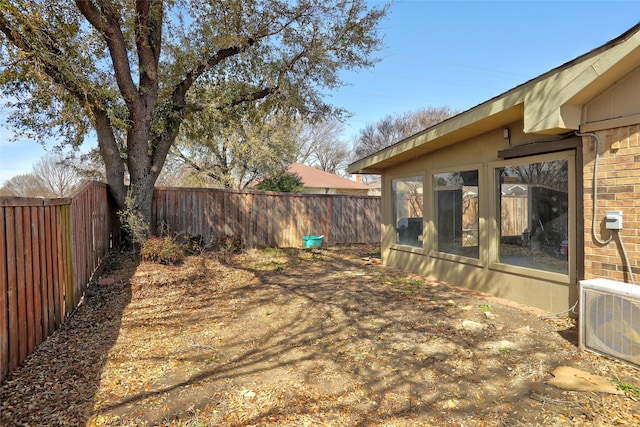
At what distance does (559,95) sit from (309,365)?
12.3 ft

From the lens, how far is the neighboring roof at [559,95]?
3.29 meters

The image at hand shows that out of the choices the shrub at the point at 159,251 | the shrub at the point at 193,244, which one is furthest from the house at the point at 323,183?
the shrub at the point at 159,251

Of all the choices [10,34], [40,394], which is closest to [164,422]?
[40,394]

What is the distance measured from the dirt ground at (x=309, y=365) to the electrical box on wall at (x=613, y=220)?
3.88 ft

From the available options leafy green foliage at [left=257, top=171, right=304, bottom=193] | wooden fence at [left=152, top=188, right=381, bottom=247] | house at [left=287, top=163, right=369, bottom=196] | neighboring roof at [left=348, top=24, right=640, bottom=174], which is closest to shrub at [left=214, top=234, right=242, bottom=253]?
wooden fence at [left=152, top=188, right=381, bottom=247]

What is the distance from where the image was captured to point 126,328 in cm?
404

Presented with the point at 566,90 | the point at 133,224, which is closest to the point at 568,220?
the point at 566,90

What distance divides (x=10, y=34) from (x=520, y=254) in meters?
8.49

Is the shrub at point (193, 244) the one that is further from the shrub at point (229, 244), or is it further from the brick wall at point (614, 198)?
the brick wall at point (614, 198)

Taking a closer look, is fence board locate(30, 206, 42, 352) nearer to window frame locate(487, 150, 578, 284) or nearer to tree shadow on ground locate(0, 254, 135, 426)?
tree shadow on ground locate(0, 254, 135, 426)

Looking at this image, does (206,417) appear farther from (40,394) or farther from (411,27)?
(411,27)

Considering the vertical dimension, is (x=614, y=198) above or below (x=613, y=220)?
above

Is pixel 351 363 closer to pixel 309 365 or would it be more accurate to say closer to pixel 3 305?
pixel 309 365

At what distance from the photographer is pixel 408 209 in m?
7.27
